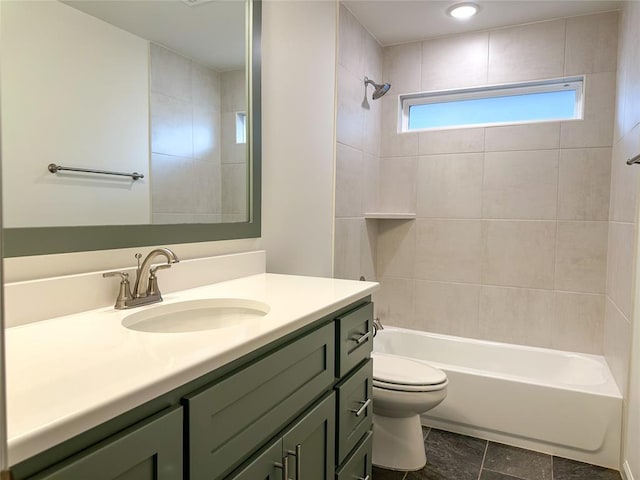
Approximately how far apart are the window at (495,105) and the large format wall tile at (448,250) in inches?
26.6

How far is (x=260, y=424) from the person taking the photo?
96 centimetres

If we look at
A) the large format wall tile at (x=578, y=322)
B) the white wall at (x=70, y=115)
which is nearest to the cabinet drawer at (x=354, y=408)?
the white wall at (x=70, y=115)

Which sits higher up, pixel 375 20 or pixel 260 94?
pixel 375 20

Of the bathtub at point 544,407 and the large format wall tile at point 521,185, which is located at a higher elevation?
the large format wall tile at point 521,185

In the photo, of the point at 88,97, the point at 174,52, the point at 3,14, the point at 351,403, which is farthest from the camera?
the point at 174,52

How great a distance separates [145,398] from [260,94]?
148 cm

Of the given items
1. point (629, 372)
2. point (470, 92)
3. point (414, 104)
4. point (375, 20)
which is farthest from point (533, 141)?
point (629, 372)

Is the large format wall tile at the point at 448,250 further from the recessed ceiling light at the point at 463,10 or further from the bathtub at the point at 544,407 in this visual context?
the recessed ceiling light at the point at 463,10

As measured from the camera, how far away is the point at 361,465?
5.15ft

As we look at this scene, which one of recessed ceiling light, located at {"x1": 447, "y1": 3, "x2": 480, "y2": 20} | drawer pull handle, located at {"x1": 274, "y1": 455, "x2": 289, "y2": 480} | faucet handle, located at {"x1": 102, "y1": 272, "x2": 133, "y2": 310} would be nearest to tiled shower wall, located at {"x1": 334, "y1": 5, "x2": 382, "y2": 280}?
recessed ceiling light, located at {"x1": 447, "y1": 3, "x2": 480, "y2": 20}

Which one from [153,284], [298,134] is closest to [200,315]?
[153,284]

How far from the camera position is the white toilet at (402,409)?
2.01 m

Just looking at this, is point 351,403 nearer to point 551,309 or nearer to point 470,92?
point 551,309

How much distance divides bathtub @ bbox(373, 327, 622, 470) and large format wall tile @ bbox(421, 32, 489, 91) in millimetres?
1798
